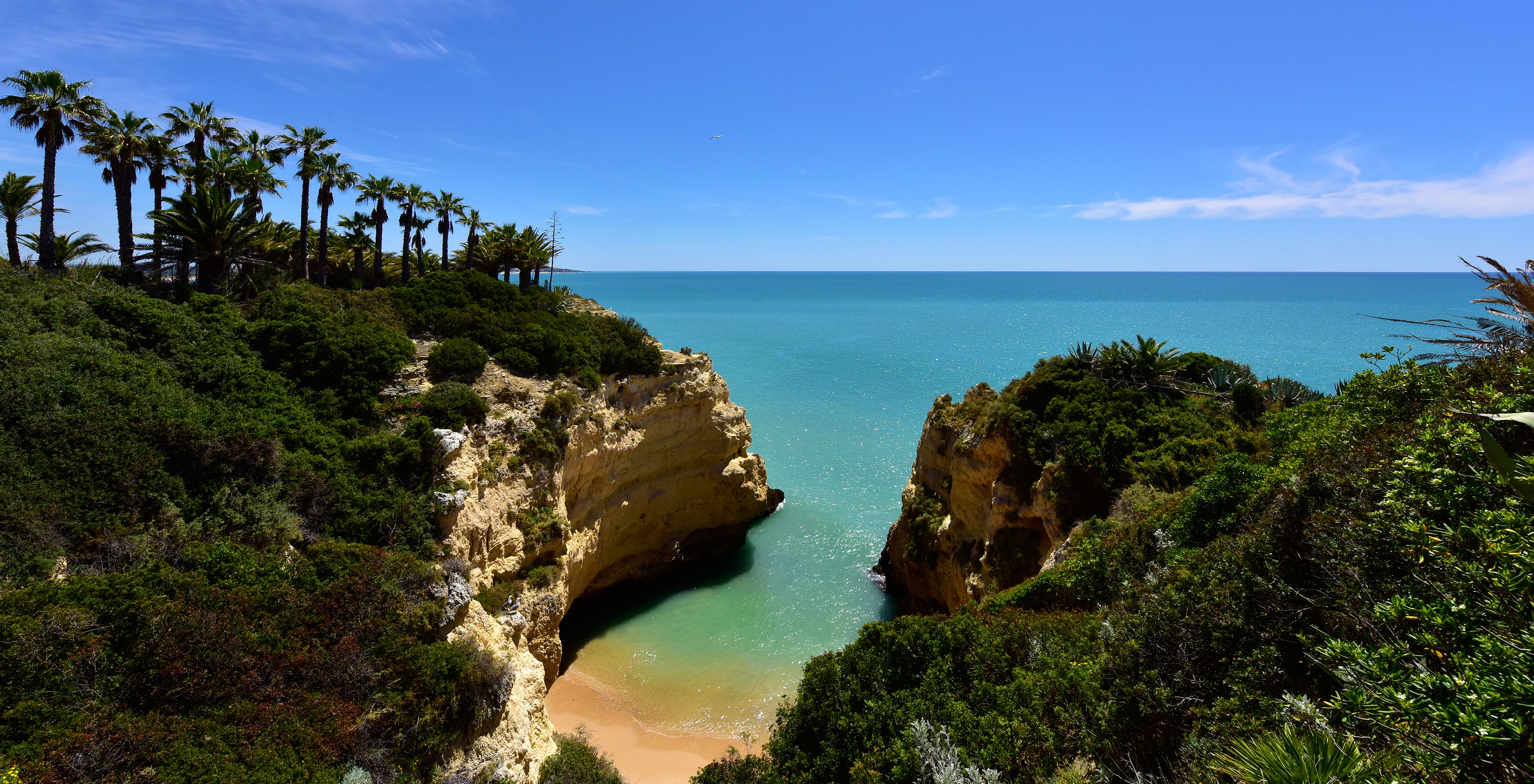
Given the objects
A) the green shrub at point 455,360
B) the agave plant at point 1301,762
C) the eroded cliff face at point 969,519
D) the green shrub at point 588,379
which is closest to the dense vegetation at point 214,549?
the green shrub at point 455,360

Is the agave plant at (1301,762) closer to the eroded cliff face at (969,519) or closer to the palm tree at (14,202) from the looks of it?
the eroded cliff face at (969,519)

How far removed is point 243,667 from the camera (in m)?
8.84

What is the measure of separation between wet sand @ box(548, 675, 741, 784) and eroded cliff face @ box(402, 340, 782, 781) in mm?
1365

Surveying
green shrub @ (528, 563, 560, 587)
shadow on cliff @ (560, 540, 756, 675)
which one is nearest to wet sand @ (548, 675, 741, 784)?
shadow on cliff @ (560, 540, 756, 675)

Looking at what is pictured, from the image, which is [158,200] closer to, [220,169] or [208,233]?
[220,169]

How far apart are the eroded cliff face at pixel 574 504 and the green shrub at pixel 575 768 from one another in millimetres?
253

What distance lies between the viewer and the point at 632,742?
16.4m

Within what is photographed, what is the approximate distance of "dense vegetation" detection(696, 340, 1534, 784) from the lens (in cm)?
439

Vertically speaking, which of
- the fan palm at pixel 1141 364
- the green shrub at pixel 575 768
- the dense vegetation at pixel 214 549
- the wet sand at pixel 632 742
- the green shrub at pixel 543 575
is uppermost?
the fan palm at pixel 1141 364

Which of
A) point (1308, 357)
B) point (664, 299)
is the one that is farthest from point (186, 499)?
point (664, 299)

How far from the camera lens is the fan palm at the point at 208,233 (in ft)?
67.0

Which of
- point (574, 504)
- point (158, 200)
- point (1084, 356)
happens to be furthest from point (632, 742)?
point (158, 200)

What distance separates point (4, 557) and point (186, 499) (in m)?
2.68

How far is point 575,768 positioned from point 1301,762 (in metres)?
11.6
